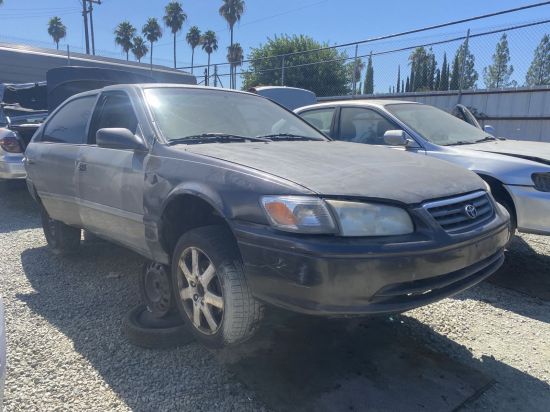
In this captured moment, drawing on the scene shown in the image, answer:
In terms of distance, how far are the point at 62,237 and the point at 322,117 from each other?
332 cm

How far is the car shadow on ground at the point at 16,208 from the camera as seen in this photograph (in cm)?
596

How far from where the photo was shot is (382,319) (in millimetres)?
3242

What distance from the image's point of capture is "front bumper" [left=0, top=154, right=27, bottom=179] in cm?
627

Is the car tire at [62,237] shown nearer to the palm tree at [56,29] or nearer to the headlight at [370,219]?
the headlight at [370,219]

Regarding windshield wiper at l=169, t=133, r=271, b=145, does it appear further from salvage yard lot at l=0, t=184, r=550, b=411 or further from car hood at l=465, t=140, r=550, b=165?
car hood at l=465, t=140, r=550, b=165

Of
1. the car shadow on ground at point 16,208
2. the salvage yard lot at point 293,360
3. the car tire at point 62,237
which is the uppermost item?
the car tire at point 62,237

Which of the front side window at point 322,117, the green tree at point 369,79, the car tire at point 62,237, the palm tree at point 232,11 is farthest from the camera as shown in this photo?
the palm tree at point 232,11

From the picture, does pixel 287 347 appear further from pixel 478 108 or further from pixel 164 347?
pixel 478 108

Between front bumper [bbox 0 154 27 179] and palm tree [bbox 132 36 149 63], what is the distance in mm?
53043

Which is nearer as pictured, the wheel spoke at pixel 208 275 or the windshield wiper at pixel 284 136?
the wheel spoke at pixel 208 275

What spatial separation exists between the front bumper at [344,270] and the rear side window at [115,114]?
1616mm

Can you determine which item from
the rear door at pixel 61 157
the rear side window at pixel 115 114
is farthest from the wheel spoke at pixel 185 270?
the rear door at pixel 61 157

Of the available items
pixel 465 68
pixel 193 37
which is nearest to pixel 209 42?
pixel 193 37

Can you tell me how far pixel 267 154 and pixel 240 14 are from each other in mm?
49539
